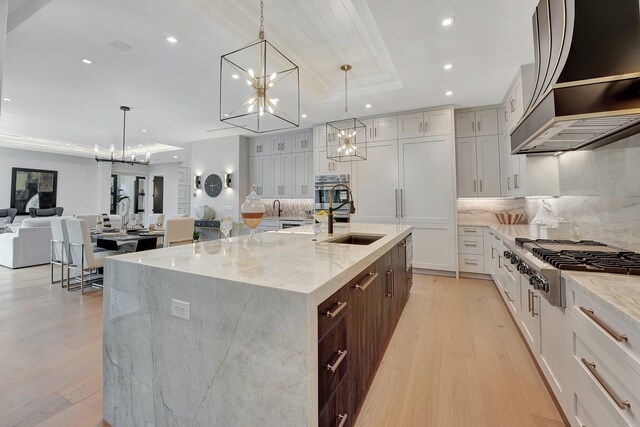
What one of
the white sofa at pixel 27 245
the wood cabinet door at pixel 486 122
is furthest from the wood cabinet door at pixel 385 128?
the white sofa at pixel 27 245

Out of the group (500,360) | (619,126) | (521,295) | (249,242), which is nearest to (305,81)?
(249,242)

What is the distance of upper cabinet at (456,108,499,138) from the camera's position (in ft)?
14.7

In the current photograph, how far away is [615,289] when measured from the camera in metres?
1.18

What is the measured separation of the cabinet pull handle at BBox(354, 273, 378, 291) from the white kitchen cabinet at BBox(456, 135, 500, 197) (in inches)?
142

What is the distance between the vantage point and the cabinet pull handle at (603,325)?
3.24 feet

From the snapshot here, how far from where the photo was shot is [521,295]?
2.29 metres

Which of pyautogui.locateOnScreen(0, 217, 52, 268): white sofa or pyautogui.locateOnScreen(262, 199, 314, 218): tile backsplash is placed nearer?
pyautogui.locateOnScreen(0, 217, 52, 268): white sofa

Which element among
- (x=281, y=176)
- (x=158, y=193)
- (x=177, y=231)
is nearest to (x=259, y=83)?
(x=177, y=231)

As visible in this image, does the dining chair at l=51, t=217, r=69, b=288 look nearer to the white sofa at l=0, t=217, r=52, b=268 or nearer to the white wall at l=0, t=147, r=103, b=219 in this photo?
the white sofa at l=0, t=217, r=52, b=268

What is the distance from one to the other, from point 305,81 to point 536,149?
2.94 meters

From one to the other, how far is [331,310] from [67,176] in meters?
11.8

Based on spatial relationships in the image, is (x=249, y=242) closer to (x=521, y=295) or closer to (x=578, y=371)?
(x=578, y=371)

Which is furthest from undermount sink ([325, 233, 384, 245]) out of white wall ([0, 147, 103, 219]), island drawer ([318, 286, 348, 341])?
white wall ([0, 147, 103, 219])

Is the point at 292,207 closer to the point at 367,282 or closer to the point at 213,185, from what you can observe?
the point at 213,185
